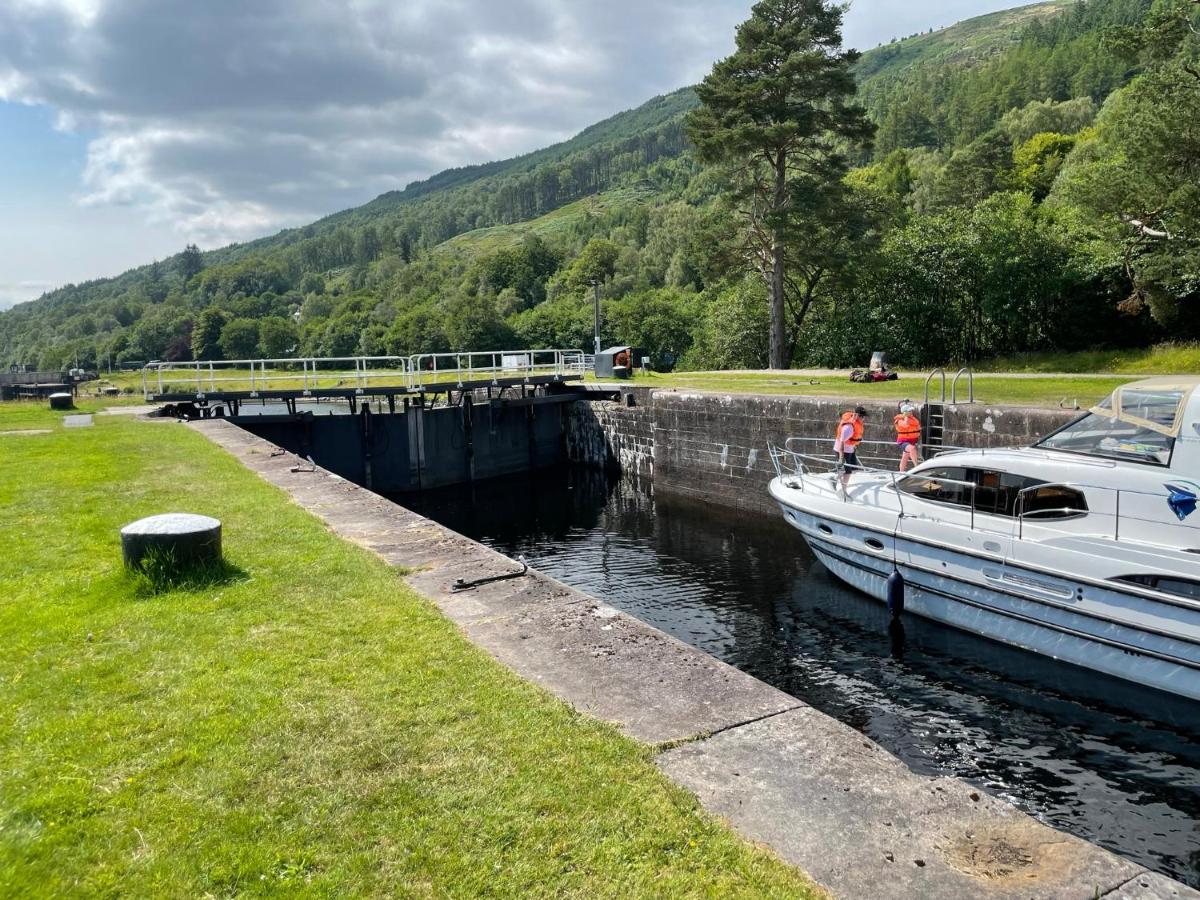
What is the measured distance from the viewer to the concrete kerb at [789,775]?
3494mm

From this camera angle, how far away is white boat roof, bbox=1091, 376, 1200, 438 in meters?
9.83

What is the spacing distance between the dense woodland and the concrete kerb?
2308cm

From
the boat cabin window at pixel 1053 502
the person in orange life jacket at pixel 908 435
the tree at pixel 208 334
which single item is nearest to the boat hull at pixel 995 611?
the boat cabin window at pixel 1053 502

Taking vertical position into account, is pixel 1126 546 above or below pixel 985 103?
below

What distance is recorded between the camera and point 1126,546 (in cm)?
927

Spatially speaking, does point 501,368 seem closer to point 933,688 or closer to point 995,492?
point 995,492

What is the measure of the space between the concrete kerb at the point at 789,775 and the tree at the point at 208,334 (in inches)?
5481

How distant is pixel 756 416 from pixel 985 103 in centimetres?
11338

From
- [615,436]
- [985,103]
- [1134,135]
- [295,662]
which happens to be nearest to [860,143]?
[1134,135]

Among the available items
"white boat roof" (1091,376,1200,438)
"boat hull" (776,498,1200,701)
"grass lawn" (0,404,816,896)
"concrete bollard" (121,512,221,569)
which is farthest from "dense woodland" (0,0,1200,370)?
"concrete bollard" (121,512,221,569)

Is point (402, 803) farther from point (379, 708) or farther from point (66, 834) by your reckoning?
point (66, 834)

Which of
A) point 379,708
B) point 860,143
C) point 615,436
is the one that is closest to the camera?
Answer: point 379,708

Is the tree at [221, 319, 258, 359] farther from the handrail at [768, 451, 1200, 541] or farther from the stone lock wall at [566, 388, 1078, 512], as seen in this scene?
the handrail at [768, 451, 1200, 541]

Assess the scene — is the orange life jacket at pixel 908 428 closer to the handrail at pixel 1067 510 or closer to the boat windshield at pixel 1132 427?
the handrail at pixel 1067 510
